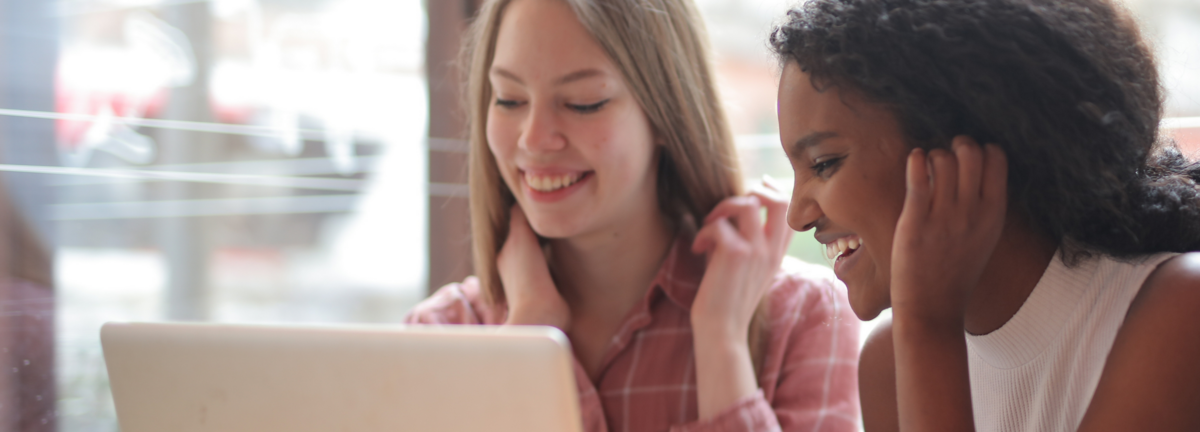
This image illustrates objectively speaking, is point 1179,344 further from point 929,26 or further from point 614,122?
point 614,122

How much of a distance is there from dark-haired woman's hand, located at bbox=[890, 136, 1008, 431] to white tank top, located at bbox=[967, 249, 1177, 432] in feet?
0.30

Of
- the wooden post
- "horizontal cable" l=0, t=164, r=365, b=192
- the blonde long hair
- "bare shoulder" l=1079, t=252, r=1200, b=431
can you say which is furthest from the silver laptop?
the wooden post

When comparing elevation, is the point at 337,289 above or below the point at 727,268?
below

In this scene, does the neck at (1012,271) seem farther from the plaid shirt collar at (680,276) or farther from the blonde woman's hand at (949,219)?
the plaid shirt collar at (680,276)

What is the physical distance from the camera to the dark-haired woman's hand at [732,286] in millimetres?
1173

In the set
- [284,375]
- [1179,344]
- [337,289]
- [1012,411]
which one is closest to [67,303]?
[284,375]

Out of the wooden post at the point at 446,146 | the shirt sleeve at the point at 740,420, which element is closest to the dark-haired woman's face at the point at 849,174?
the shirt sleeve at the point at 740,420

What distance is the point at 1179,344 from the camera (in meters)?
0.67

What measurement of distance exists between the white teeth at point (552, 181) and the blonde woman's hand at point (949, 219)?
607mm

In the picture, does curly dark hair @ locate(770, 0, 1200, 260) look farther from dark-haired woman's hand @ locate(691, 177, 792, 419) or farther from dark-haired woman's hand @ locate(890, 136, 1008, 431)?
dark-haired woman's hand @ locate(691, 177, 792, 419)

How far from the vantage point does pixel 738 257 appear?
126cm

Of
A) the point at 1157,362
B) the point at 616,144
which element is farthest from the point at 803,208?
the point at 616,144

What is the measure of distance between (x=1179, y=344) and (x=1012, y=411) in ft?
0.66

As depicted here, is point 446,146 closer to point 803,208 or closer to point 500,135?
point 500,135
